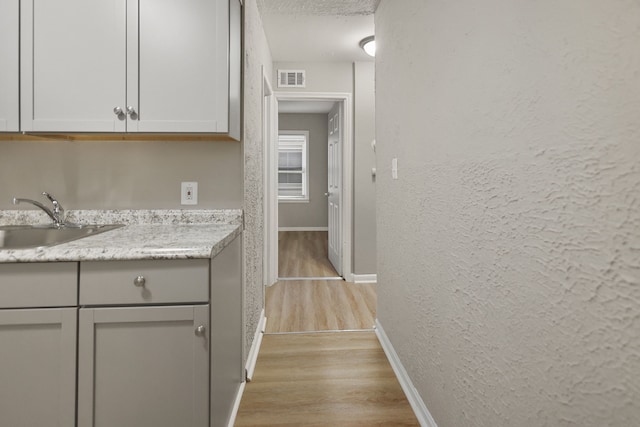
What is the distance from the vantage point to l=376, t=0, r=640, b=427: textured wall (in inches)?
25.4

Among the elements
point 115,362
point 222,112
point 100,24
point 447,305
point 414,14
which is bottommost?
point 115,362

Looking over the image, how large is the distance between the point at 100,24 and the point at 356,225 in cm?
281

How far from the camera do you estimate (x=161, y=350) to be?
3.89 feet

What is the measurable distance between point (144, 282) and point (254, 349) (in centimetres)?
129

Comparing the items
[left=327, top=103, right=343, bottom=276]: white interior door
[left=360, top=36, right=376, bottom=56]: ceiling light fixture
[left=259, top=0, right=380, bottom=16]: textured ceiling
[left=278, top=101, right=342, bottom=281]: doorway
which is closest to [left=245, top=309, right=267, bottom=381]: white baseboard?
[left=327, top=103, right=343, bottom=276]: white interior door

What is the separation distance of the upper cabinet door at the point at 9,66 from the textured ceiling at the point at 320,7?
1480 mm

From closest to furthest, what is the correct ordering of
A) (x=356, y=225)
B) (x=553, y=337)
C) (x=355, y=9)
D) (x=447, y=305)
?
(x=553, y=337), (x=447, y=305), (x=355, y=9), (x=356, y=225)

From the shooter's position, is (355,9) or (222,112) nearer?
(222,112)

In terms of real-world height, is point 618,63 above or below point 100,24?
below

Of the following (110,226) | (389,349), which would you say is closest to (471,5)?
(110,226)

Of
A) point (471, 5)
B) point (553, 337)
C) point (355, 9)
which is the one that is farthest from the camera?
point (355, 9)

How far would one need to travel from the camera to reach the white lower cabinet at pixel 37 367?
3.69ft

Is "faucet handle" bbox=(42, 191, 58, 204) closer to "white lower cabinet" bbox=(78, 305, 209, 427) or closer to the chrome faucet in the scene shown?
the chrome faucet

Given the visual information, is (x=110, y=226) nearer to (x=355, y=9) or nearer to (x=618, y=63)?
(x=618, y=63)
